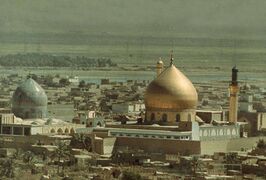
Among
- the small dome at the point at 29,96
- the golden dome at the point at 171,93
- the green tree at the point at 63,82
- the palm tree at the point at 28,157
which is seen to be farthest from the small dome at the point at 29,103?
the green tree at the point at 63,82

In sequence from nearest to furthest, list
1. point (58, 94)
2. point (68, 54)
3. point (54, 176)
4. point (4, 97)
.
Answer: point (54, 176) < point (4, 97) < point (58, 94) < point (68, 54)

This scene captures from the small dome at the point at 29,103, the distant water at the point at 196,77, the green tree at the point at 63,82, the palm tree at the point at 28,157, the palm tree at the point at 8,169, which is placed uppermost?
the distant water at the point at 196,77

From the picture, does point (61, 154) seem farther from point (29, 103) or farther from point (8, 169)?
point (29, 103)

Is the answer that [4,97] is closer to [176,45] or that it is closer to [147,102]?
[147,102]

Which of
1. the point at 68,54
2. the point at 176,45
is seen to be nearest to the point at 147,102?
the point at 176,45

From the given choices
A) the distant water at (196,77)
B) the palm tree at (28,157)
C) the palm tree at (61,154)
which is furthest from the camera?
the distant water at (196,77)

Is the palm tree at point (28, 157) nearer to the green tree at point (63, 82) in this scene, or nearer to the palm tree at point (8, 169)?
the palm tree at point (8, 169)

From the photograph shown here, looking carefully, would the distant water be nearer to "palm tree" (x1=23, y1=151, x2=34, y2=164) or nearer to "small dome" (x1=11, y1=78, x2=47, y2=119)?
"small dome" (x1=11, y1=78, x2=47, y2=119)

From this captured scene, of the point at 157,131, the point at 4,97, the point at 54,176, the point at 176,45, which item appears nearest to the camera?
the point at 54,176
